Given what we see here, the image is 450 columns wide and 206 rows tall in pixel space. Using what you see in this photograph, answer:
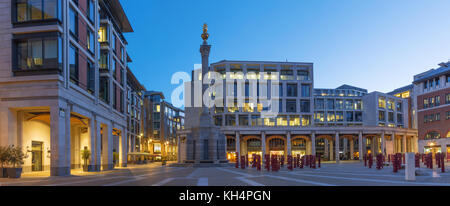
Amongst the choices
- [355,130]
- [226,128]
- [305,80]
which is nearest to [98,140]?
[226,128]

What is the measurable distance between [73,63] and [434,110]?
74873 millimetres

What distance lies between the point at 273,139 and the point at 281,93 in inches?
492

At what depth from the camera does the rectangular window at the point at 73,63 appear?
32166 millimetres

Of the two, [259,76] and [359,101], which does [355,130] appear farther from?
[359,101]

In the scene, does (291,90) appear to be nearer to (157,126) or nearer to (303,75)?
(303,75)

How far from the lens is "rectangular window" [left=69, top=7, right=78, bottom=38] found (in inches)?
1284

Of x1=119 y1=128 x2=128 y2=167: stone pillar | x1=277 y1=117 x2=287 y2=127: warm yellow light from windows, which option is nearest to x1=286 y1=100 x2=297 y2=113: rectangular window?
x1=277 y1=117 x2=287 y2=127: warm yellow light from windows

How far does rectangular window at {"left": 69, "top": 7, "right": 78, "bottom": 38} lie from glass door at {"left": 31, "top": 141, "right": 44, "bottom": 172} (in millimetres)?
11653

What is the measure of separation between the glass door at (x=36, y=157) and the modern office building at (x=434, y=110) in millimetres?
72370

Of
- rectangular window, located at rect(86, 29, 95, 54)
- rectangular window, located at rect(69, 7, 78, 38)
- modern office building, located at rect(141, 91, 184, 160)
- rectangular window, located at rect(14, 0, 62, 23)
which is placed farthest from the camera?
modern office building, located at rect(141, 91, 184, 160)

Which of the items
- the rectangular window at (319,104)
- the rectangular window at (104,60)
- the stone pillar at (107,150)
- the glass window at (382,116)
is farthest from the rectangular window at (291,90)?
the stone pillar at (107,150)

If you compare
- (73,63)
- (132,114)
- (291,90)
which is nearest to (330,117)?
(291,90)

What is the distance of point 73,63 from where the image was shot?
3281cm

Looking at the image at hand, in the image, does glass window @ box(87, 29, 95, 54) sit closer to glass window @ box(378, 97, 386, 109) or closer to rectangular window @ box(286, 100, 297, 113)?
rectangular window @ box(286, 100, 297, 113)
